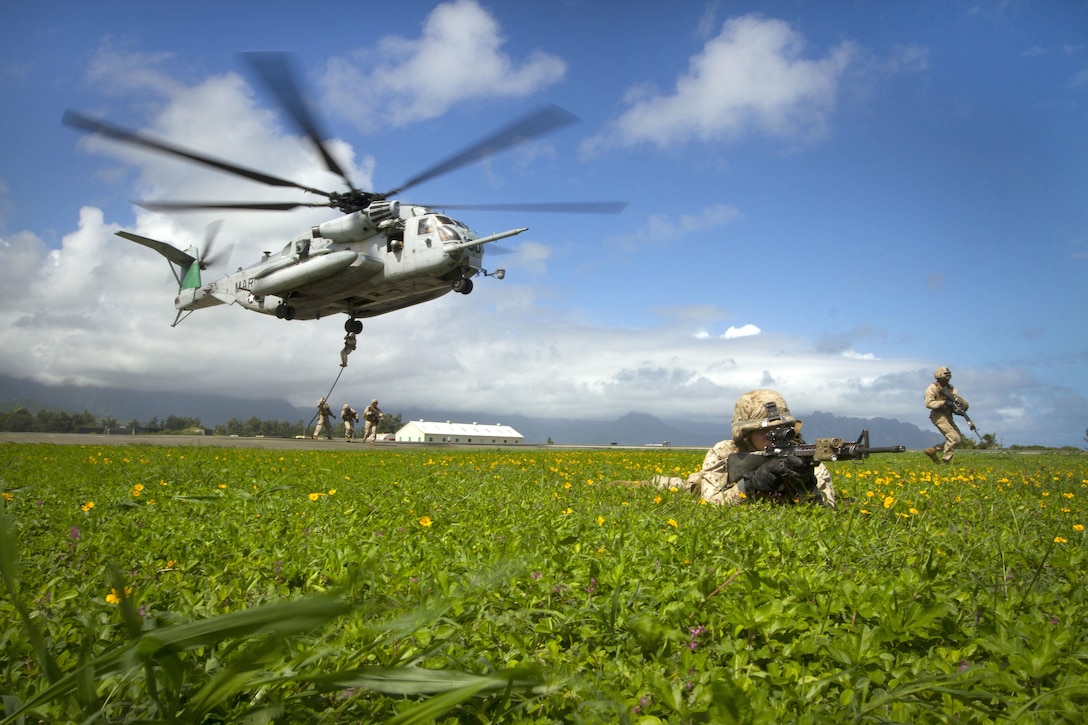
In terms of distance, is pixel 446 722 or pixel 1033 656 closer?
pixel 446 722

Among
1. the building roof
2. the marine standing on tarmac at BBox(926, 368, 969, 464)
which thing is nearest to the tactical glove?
the marine standing on tarmac at BBox(926, 368, 969, 464)

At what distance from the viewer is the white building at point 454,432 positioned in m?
51.7

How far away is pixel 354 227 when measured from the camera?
19000 mm

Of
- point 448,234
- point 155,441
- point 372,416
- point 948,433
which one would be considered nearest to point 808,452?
point 948,433

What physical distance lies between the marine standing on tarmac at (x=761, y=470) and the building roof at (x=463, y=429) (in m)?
47.1

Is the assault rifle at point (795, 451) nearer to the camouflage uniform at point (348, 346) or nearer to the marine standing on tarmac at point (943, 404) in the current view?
the marine standing on tarmac at point (943, 404)

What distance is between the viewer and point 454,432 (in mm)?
54656

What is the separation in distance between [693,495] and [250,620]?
578cm

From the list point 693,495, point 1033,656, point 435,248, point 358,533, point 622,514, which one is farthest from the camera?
point 435,248

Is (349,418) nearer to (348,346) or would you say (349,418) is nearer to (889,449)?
(348,346)

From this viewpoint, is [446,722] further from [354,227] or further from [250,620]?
[354,227]

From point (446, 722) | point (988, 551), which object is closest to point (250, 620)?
point (446, 722)

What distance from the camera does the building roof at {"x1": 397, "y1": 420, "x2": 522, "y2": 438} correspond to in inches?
2112

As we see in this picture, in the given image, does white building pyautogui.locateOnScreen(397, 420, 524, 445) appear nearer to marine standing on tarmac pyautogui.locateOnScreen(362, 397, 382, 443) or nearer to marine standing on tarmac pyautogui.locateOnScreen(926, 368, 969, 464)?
marine standing on tarmac pyautogui.locateOnScreen(362, 397, 382, 443)
